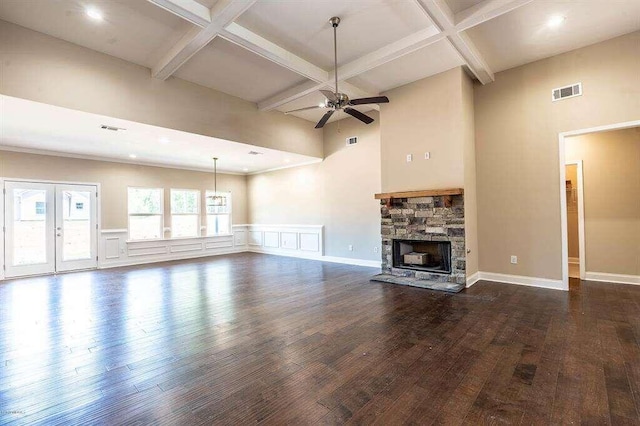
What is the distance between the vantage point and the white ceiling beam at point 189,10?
3.15 metres

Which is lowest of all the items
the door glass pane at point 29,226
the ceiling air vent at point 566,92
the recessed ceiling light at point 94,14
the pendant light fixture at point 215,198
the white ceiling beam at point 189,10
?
the door glass pane at point 29,226

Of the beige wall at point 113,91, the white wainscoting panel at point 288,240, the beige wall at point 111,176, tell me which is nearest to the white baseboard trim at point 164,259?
the white wainscoting panel at point 288,240

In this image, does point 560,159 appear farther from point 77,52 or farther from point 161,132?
point 77,52

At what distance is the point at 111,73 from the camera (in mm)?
4375

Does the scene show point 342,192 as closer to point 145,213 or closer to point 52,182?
point 145,213

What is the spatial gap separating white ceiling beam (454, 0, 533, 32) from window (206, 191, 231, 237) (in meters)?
8.40

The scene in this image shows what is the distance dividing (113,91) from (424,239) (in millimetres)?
5430

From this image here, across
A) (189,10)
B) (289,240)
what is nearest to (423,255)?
(289,240)

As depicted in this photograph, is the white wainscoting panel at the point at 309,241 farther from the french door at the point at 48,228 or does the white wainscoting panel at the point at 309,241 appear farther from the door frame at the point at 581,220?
the door frame at the point at 581,220

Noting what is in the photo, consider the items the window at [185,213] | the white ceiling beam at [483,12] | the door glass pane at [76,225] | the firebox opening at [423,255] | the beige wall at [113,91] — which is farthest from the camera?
the window at [185,213]

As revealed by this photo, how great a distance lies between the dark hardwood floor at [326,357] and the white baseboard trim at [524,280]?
274 mm

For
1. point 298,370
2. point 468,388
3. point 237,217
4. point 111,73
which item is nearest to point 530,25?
point 468,388

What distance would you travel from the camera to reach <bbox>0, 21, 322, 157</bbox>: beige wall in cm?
365

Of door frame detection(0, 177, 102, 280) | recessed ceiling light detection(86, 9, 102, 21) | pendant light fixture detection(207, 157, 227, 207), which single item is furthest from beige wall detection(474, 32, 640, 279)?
door frame detection(0, 177, 102, 280)
